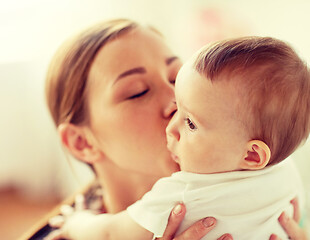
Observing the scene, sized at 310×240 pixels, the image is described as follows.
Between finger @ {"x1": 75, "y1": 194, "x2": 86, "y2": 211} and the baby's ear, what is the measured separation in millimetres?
721

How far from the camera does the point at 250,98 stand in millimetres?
670

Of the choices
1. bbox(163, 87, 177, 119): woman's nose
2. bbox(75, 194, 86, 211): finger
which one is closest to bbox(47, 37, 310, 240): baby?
bbox(163, 87, 177, 119): woman's nose

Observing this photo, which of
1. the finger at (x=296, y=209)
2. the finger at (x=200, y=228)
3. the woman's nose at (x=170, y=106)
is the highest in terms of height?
the woman's nose at (x=170, y=106)

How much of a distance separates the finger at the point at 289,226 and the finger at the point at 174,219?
9.1 inches

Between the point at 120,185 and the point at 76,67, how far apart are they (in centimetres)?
38

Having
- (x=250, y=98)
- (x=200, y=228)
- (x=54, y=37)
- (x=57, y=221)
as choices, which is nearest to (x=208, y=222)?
(x=200, y=228)

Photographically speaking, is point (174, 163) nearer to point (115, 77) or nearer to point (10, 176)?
point (115, 77)

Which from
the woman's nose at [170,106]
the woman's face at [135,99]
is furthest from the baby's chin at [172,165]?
the woman's nose at [170,106]

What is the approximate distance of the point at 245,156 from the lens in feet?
2.39

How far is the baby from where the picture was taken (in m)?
0.68

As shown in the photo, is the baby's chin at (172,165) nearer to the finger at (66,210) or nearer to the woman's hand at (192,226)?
the woman's hand at (192,226)

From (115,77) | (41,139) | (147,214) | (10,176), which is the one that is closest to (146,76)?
(115,77)

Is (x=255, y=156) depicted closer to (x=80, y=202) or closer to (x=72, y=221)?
(x=72, y=221)

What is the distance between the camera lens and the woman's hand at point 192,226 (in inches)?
30.1
